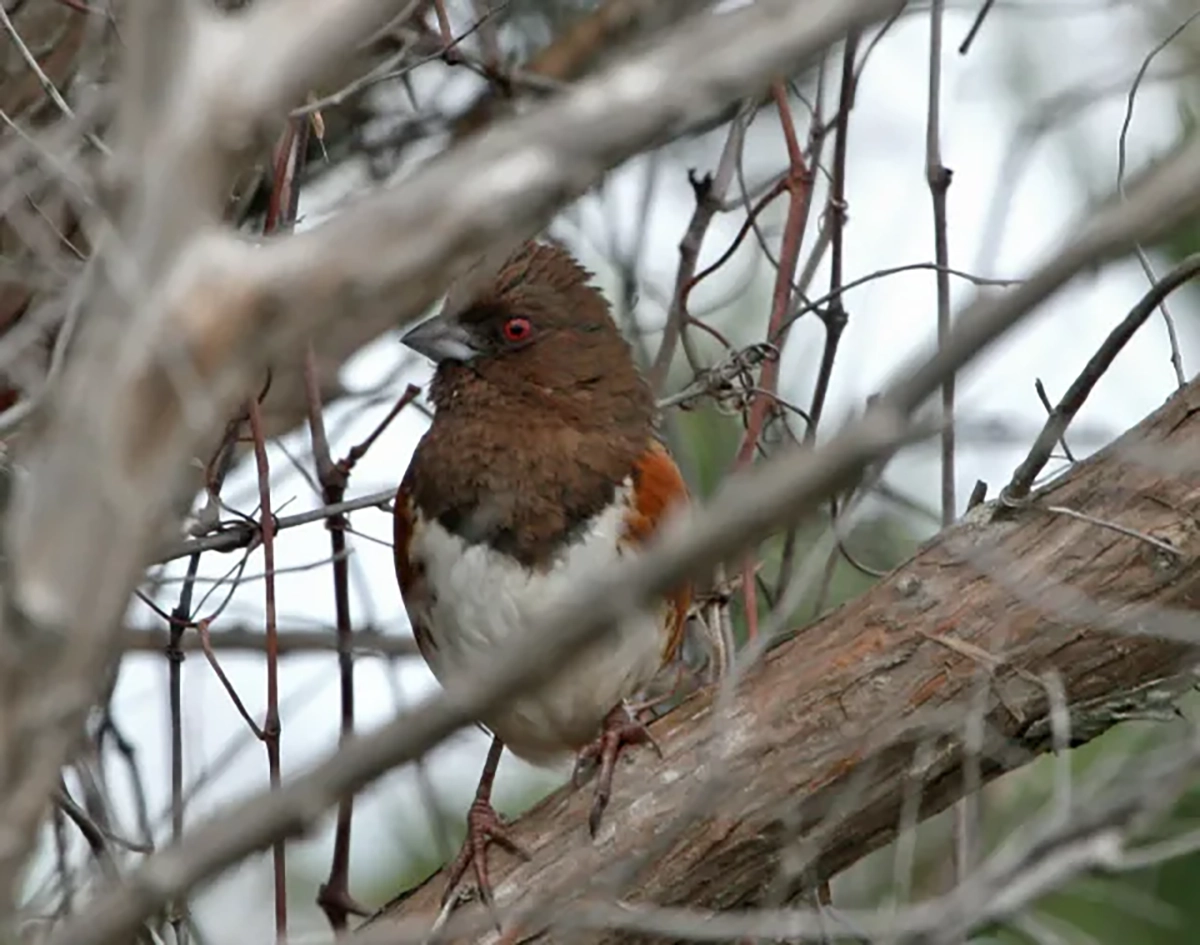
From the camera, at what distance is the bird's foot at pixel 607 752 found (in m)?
2.53

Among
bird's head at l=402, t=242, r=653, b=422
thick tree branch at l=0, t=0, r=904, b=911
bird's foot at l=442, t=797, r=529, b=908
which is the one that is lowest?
thick tree branch at l=0, t=0, r=904, b=911

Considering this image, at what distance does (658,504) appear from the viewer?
110 inches

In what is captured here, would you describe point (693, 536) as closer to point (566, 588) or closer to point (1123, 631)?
point (1123, 631)

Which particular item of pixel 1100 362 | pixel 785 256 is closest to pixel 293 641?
pixel 785 256

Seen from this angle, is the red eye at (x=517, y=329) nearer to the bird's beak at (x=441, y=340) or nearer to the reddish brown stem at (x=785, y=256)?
the bird's beak at (x=441, y=340)

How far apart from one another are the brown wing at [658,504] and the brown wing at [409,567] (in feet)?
0.97

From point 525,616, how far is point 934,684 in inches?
21.8

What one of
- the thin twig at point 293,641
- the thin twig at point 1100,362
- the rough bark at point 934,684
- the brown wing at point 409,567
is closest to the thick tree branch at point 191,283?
the thin twig at point 1100,362

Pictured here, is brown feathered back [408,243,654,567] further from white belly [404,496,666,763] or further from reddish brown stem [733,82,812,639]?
reddish brown stem [733,82,812,639]

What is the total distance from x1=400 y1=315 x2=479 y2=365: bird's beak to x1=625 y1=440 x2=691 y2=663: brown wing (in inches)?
12.2

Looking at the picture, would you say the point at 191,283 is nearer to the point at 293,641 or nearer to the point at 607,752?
the point at 607,752

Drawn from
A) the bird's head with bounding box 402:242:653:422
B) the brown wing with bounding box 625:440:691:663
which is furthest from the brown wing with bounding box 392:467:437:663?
the brown wing with bounding box 625:440:691:663

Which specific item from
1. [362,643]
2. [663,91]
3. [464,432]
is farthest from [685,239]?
[663,91]

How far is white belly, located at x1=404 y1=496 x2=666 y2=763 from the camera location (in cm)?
273
